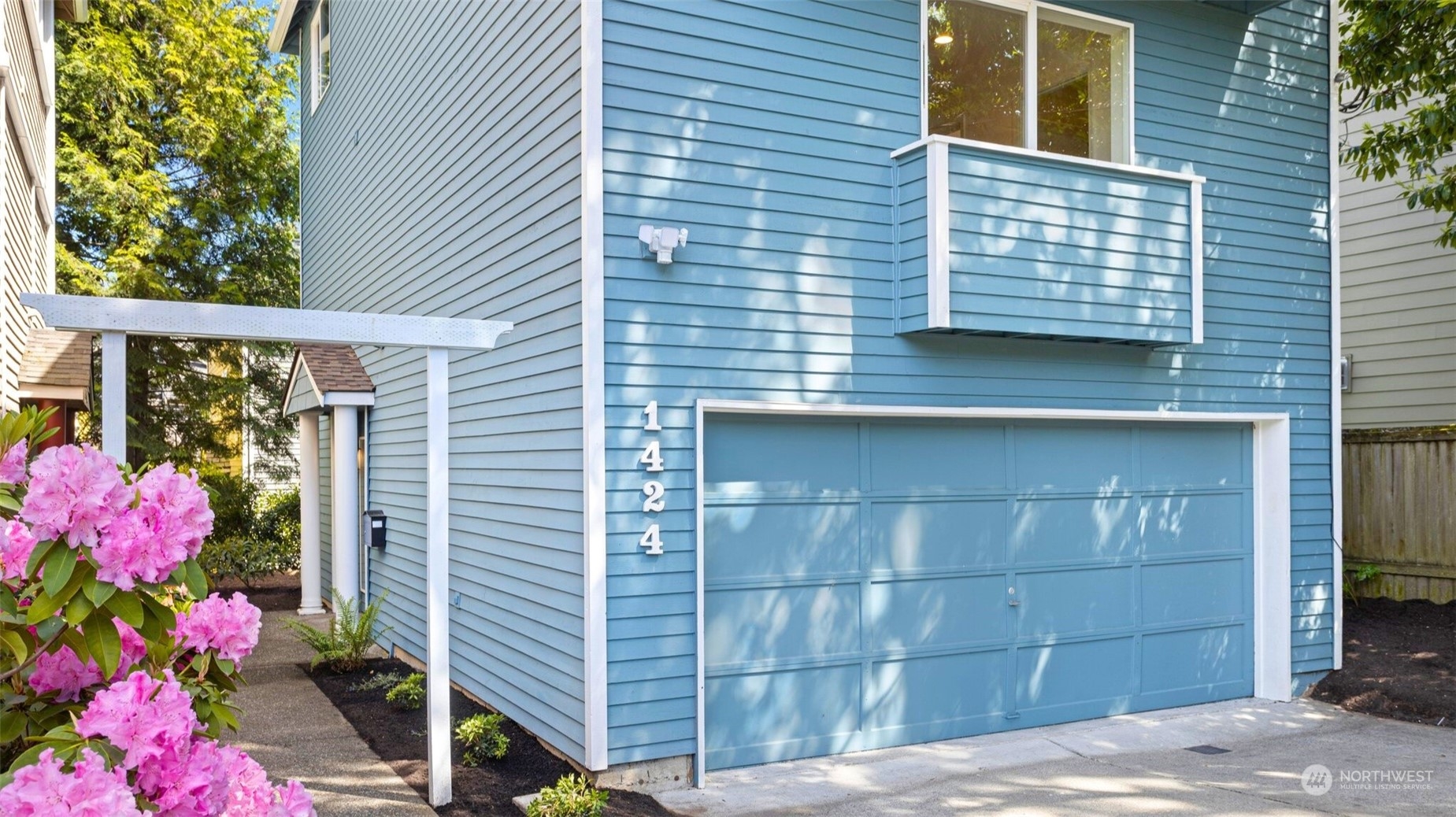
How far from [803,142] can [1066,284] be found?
1.92 m

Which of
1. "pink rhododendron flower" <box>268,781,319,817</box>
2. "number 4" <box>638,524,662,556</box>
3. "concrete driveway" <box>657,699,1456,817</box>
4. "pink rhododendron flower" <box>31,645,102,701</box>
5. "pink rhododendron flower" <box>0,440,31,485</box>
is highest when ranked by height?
"pink rhododendron flower" <box>0,440,31,485</box>

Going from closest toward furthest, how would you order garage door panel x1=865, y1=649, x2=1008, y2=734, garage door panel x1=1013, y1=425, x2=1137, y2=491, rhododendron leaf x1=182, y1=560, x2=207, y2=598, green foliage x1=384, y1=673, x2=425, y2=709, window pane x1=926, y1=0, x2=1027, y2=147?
rhododendron leaf x1=182, y1=560, x2=207, y2=598, garage door panel x1=865, y1=649, x2=1008, y2=734, window pane x1=926, y1=0, x2=1027, y2=147, garage door panel x1=1013, y1=425, x2=1137, y2=491, green foliage x1=384, y1=673, x2=425, y2=709

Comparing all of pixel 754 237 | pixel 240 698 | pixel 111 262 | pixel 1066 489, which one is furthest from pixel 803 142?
pixel 111 262

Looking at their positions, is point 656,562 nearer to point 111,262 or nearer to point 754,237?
point 754,237

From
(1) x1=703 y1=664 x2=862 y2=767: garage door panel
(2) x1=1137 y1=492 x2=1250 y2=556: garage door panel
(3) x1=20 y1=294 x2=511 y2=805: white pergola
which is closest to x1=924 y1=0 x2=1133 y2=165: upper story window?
(2) x1=1137 y1=492 x2=1250 y2=556: garage door panel

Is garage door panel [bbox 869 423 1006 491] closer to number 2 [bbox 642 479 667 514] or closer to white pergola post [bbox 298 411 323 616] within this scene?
number 2 [bbox 642 479 667 514]

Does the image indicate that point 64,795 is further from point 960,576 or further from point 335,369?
point 335,369

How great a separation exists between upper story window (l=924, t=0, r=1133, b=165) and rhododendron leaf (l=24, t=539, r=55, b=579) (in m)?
5.70

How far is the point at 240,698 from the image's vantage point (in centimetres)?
760

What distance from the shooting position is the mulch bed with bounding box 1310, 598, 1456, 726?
24.2ft

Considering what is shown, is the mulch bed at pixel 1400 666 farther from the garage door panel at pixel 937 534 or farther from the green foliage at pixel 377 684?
the green foliage at pixel 377 684

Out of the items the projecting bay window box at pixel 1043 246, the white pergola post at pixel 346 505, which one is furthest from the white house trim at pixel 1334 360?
the white pergola post at pixel 346 505

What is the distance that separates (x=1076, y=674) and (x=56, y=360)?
7.84 m

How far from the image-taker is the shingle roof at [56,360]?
7.57m
